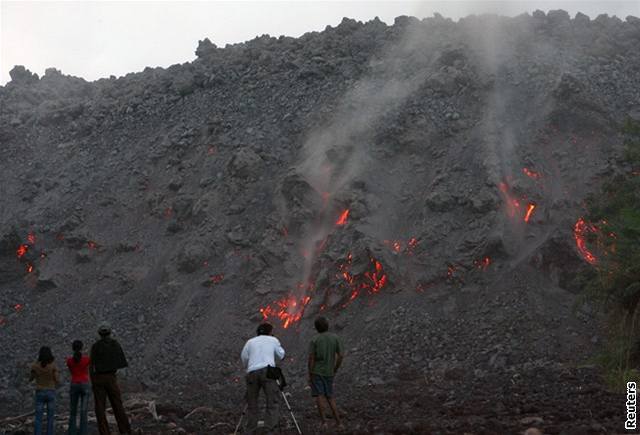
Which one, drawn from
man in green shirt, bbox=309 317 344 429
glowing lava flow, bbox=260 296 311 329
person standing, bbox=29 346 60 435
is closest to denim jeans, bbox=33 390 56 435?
person standing, bbox=29 346 60 435

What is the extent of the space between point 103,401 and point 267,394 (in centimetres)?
249

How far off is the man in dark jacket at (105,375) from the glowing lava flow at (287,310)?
10343mm

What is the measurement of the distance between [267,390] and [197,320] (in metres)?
11.7

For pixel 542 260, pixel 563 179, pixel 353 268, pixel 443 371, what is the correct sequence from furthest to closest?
pixel 563 179 < pixel 353 268 < pixel 542 260 < pixel 443 371

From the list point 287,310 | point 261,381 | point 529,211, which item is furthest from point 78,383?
point 529,211

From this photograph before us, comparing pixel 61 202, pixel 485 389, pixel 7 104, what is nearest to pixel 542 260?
pixel 485 389

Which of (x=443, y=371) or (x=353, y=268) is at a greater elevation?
(x=353, y=268)

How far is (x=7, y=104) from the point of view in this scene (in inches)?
1490

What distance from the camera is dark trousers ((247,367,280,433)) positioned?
11602 millimetres

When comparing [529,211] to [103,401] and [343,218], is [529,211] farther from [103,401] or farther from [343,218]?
[103,401]

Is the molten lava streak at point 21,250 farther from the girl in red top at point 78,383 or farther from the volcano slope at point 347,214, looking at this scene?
the girl in red top at point 78,383


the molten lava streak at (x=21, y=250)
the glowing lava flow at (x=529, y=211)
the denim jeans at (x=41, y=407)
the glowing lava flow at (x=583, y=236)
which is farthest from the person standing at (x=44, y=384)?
the molten lava streak at (x=21, y=250)

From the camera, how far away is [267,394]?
38.3 feet

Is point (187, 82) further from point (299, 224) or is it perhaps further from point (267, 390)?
point (267, 390)
